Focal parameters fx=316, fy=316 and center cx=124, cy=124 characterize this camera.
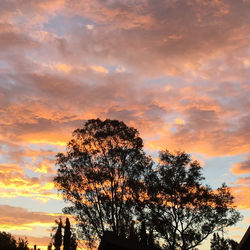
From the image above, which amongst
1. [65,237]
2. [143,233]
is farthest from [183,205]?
[65,237]

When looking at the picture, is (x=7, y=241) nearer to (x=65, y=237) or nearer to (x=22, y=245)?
(x=22, y=245)

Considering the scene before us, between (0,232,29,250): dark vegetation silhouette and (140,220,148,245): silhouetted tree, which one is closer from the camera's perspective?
(0,232,29,250): dark vegetation silhouette

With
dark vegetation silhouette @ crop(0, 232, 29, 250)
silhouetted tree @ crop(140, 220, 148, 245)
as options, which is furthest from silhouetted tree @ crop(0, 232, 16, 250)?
silhouetted tree @ crop(140, 220, 148, 245)

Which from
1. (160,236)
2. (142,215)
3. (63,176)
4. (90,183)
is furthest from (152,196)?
(63,176)

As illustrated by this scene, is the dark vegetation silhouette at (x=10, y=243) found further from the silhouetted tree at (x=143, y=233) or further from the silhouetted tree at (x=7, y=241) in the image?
the silhouetted tree at (x=143, y=233)

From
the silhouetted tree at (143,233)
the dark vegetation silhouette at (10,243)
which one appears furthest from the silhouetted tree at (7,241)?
the silhouetted tree at (143,233)

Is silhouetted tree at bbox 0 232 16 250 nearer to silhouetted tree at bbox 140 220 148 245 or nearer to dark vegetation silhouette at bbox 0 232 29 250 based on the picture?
dark vegetation silhouette at bbox 0 232 29 250

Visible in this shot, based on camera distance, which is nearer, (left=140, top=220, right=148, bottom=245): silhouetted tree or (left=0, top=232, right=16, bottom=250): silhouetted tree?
(left=0, top=232, right=16, bottom=250): silhouetted tree

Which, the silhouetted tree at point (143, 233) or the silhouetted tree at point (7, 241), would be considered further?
the silhouetted tree at point (143, 233)

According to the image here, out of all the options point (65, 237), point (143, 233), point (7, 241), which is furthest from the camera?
point (65, 237)

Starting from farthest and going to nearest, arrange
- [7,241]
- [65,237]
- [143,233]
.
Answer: [65,237], [143,233], [7,241]

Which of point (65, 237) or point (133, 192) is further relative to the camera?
point (65, 237)

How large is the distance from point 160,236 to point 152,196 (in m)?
5.79

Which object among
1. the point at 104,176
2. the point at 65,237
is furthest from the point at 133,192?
the point at 65,237
